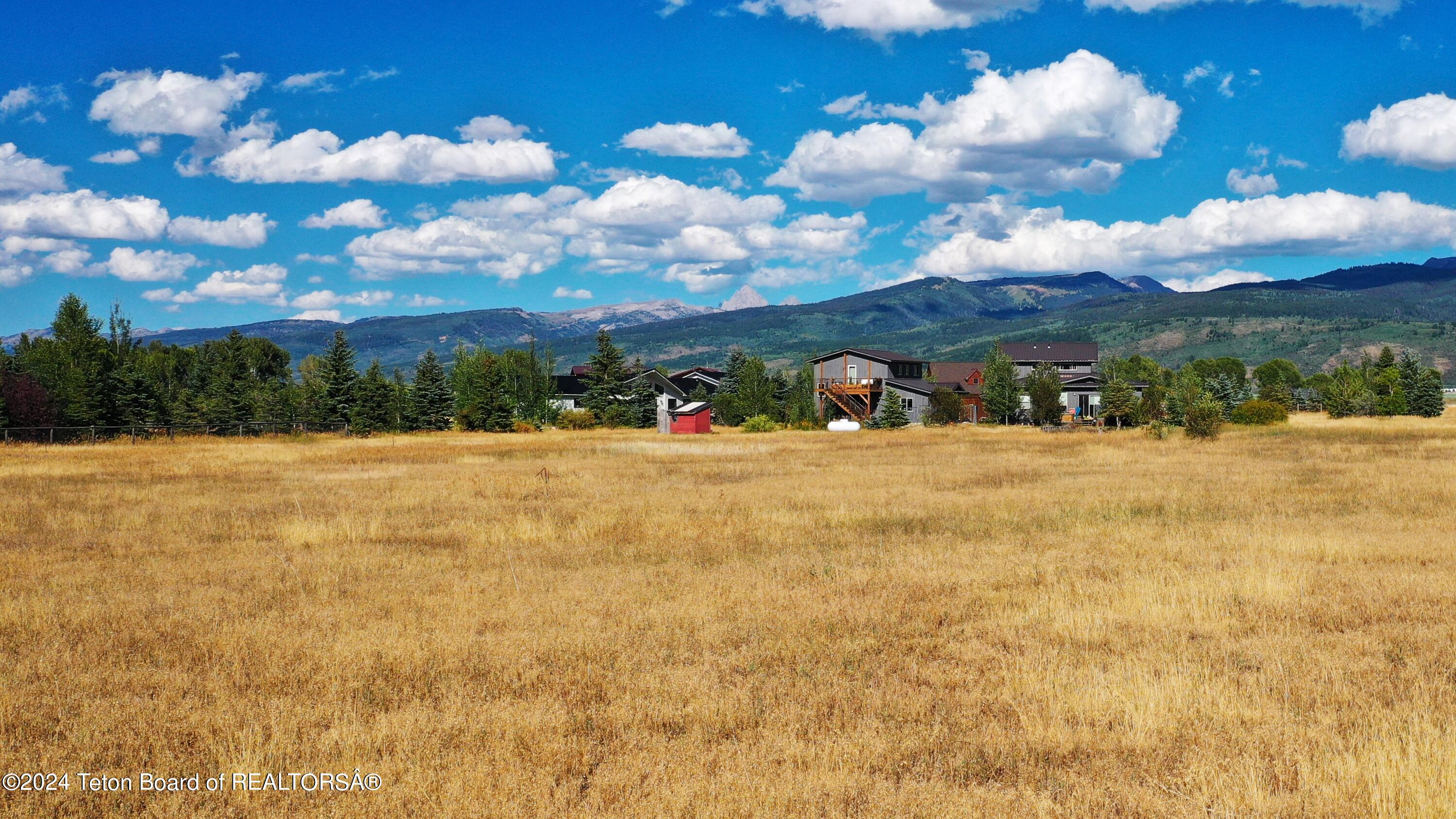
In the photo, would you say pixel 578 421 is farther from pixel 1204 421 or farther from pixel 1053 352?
pixel 1053 352

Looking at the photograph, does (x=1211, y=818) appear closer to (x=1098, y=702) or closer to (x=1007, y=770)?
(x=1007, y=770)

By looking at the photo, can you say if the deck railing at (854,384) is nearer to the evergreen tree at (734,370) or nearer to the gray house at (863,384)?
the gray house at (863,384)

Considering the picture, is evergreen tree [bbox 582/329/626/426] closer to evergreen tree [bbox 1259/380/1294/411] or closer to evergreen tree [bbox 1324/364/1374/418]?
evergreen tree [bbox 1324/364/1374/418]

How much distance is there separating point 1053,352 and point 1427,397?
45.6m

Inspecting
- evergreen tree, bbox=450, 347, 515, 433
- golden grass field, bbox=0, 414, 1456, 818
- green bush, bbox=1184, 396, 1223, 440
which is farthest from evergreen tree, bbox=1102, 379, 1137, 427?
golden grass field, bbox=0, 414, 1456, 818

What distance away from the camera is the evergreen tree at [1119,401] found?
255 ft

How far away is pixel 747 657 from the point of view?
10.7 meters

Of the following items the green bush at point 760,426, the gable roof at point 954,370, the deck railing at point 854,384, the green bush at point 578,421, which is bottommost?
the green bush at point 760,426

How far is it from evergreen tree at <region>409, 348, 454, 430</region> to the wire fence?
6625mm

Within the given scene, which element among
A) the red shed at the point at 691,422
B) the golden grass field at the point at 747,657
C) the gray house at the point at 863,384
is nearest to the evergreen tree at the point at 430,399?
the red shed at the point at 691,422

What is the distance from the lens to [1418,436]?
51281mm

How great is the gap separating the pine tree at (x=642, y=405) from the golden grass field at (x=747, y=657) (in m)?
60.0

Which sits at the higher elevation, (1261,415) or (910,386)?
(910,386)

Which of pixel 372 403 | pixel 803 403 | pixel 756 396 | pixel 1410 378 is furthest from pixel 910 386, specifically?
pixel 1410 378
